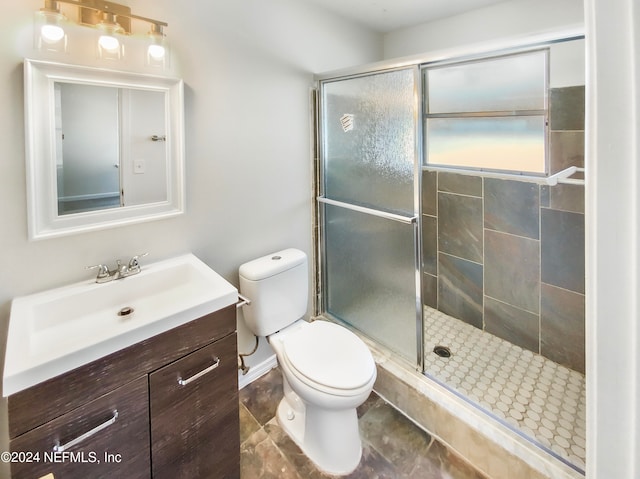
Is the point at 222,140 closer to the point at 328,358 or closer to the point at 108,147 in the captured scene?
the point at 108,147

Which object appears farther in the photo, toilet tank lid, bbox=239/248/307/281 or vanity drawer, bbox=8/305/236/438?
toilet tank lid, bbox=239/248/307/281

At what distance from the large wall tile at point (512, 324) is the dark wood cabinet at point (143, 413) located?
75.6 inches

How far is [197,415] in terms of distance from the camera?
1.28 metres

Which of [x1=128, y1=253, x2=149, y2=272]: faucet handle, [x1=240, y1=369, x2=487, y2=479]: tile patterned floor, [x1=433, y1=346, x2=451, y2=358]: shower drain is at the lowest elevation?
[x1=240, y1=369, x2=487, y2=479]: tile patterned floor

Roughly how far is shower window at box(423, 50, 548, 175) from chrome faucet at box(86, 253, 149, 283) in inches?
73.3

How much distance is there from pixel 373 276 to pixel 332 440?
93cm

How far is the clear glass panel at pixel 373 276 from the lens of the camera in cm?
190

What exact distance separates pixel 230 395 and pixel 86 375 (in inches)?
21.3

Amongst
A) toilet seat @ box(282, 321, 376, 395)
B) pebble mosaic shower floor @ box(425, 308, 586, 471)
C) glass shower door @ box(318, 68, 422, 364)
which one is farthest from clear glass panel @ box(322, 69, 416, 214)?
pebble mosaic shower floor @ box(425, 308, 586, 471)

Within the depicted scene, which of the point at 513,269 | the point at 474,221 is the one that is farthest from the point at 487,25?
the point at 513,269

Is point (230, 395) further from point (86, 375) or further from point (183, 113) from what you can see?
point (183, 113)

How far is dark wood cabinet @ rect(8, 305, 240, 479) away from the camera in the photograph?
3.12 feet

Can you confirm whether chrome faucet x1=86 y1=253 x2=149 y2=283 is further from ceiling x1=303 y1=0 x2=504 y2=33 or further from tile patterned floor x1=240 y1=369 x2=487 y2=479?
ceiling x1=303 y1=0 x2=504 y2=33

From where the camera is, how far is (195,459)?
1.30m
